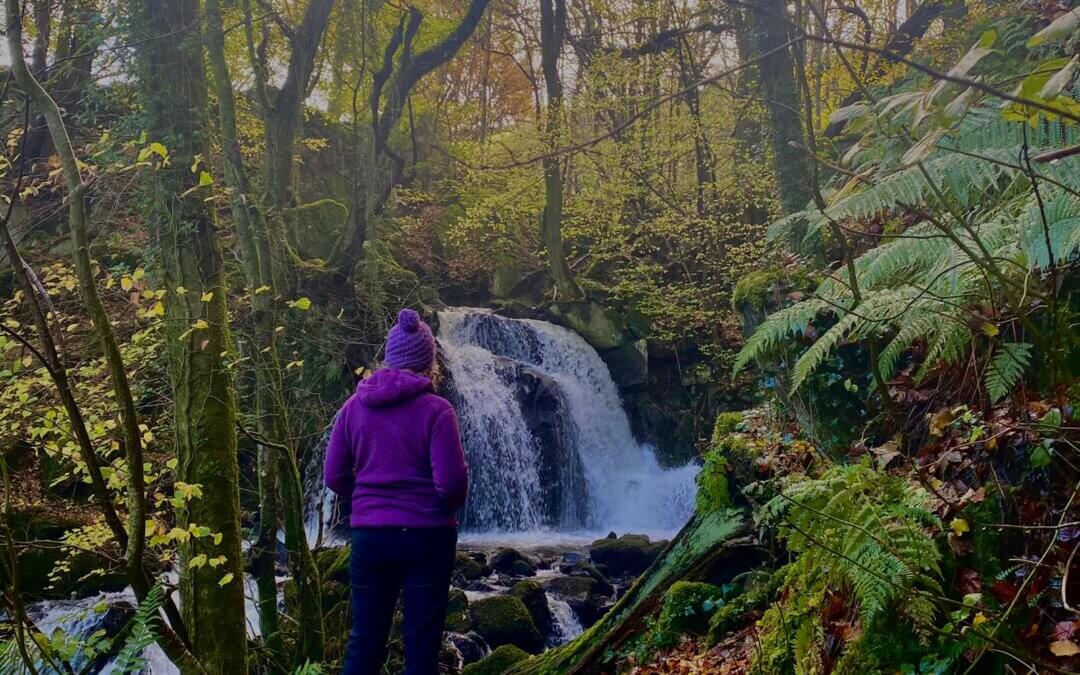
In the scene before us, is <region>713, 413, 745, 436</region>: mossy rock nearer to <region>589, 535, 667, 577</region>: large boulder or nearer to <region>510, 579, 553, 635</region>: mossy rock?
<region>510, 579, 553, 635</region>: mossy rock

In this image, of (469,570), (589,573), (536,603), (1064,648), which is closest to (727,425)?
(1064,648)

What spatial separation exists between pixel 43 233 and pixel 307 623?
35.3ft

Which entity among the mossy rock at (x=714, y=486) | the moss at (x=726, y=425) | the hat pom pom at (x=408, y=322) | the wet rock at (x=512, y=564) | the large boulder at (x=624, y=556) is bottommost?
the large boulder at (x=624, y=556)

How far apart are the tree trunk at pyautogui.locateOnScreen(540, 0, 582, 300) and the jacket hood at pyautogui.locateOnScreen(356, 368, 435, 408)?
1163 centimetres

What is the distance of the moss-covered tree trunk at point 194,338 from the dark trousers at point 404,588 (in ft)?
5.05

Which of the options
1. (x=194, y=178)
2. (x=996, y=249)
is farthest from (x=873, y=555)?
(x=194, y=178)

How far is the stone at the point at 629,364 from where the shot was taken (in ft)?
49.5

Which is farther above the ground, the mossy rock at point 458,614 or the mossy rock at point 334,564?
the mossy rock at point 334,564

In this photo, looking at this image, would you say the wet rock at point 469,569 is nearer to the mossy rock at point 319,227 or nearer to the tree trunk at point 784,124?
the tree trunk at point 784,124

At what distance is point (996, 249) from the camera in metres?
2.55

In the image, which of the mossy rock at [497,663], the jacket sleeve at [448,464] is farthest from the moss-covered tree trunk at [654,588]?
the jacket sleeve at [448,464]

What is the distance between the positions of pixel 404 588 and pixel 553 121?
12642 millimetres

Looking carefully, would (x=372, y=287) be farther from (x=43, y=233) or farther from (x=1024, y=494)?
(x=1024, y=494)

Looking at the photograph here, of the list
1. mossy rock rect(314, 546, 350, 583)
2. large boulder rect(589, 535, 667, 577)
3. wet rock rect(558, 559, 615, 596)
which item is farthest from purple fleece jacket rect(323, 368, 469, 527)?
large boulder rect(589, 535, 667, 577)
